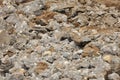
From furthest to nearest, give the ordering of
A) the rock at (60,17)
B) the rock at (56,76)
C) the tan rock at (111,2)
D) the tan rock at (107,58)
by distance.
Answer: the tan rock at (111,2) → the rock at (60,17) → the tan rock at (107,58) → the rock at (56,76)

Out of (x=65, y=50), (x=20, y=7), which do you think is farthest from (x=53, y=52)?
(x=20, y=7)

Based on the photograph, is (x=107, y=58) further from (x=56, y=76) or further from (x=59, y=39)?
(x=59, y=39)

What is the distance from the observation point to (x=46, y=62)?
966 centimetres

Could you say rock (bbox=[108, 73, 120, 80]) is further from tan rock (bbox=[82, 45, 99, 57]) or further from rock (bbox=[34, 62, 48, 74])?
rock (bbox=[34, 62, 48, 74])

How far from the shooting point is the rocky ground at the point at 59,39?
9312 mm

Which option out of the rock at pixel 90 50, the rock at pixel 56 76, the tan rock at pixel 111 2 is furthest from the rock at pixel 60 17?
the rock at pixel 56 76

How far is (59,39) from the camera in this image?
10.5 meters

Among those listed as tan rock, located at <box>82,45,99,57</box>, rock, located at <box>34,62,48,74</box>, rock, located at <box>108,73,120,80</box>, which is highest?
tan rock, located at <box>82,45,99,57</box>

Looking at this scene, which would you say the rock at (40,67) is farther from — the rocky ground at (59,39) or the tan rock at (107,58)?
the tan rock at (107,58)

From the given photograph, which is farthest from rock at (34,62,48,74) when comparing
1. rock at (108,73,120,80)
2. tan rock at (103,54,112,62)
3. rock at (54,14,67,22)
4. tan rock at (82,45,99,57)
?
rock at (54,14,67,22)

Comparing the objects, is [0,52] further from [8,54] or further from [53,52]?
[53,52]

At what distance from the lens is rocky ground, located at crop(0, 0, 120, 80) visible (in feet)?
30.6

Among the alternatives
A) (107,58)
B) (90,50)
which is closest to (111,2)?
(90,50)

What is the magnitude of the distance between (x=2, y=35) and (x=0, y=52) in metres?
0.65
